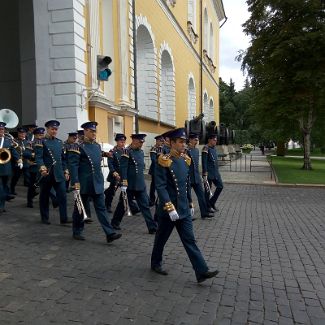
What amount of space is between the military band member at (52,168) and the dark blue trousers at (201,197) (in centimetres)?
249

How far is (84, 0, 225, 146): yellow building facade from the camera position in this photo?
1412 cm

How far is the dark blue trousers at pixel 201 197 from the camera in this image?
877 cm

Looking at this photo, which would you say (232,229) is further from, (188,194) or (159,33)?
(159,33)

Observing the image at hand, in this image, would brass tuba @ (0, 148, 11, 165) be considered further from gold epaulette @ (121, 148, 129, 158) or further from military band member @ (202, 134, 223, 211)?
military band member @ (202, 134, 223, 211)

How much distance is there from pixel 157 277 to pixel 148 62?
1926 cm

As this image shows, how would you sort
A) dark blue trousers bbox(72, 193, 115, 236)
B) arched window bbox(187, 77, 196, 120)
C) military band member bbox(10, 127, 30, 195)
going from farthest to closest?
arched window bbox(187, 77, 196, 120), military band member bbox(10, 127, 30, 195), dark blue trousers bbox(72, 193, 115, 236)

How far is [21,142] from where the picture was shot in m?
10.7

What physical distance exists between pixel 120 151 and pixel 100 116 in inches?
230

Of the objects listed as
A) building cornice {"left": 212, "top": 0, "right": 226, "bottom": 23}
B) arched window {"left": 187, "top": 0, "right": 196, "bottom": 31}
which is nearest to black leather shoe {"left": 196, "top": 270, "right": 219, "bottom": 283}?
arched window {"left": 187, "top": 0, "right": 196, "bottom": 31}

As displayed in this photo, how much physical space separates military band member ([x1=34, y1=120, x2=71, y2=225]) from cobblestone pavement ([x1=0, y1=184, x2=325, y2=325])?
0.31 m

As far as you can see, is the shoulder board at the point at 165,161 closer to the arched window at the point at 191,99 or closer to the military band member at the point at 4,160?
the military band member at the point at 4,160

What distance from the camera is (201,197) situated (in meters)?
8.89

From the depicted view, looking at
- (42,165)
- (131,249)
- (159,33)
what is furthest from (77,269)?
(159,33)

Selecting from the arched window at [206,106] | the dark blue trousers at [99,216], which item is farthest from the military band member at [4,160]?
the arched window at [206,106]
